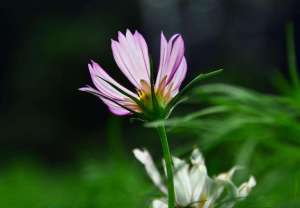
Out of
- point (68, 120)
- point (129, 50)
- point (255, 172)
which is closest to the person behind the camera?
point (129, 50)

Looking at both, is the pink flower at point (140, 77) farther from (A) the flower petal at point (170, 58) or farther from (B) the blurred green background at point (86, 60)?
(B) the blurred green background at point (86, 60)

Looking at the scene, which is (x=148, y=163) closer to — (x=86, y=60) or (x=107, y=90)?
(x=107, y=90)

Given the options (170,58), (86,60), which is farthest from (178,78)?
(86,60)

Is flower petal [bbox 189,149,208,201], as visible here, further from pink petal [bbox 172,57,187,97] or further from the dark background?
the dark background

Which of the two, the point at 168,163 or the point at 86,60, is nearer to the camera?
the point at 168,163

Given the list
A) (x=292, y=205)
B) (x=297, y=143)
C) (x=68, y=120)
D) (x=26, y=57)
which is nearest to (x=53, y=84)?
(x=68, y=120)

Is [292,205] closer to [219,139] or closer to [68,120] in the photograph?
[219,139]
